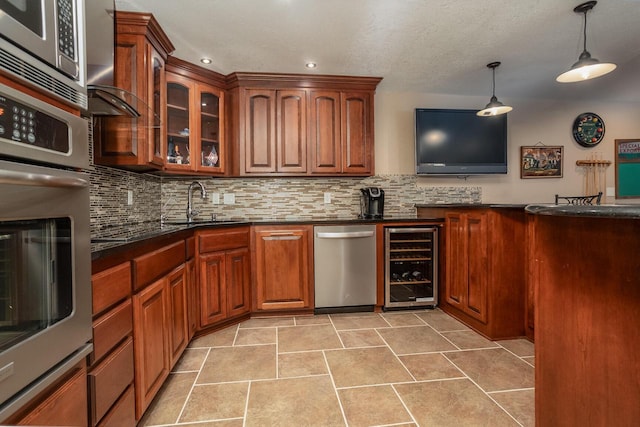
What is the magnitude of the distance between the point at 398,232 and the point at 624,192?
3608 millimetres

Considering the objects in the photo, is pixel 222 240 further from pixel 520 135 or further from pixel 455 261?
pixel 520 135

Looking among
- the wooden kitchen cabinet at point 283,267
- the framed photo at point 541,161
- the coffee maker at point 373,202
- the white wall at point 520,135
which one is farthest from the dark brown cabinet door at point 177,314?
the framed photo at point 541,161

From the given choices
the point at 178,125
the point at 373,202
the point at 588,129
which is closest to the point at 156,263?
the point at 178,125

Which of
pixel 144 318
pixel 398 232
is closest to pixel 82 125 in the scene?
pixel 144 318

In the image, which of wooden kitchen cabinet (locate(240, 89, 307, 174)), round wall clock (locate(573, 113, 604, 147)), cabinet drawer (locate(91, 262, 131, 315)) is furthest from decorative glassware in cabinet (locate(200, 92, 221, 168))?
round wall clock (locate(573, 113, 604, 147))

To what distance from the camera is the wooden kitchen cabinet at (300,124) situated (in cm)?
288

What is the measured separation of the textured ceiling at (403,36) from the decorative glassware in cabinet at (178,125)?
1.00 feet

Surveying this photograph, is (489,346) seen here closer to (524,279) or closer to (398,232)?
(524,279)

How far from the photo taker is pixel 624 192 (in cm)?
398

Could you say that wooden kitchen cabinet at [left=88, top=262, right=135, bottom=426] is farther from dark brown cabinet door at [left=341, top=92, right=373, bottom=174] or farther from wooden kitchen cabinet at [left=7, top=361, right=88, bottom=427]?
dark brown cabinet door at [left=341, top=92, right=373, bottom=174]

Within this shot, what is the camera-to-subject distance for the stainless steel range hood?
1361 mm

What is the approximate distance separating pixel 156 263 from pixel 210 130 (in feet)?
5.62

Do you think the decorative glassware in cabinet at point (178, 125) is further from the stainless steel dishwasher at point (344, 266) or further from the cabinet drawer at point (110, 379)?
the cabinet drawer at point (110, 379)

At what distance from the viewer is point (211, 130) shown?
2.84 meters
